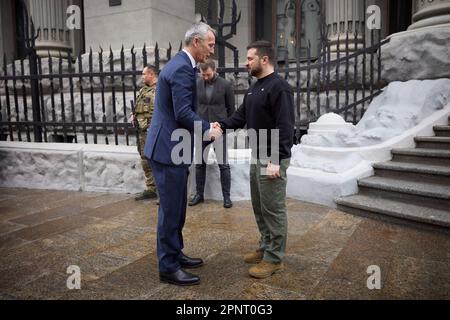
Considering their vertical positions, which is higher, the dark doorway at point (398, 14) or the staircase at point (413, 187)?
the dark doorway at point (398, 14)

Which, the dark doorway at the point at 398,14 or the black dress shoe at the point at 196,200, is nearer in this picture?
the black dress shoe at the point at 196,200

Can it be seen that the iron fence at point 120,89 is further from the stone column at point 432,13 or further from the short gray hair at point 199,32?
the short gray hair at point 199,32

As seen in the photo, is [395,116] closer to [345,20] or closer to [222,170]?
[222,170]

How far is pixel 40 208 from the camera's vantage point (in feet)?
17.5

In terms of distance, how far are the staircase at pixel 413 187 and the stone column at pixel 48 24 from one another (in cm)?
848

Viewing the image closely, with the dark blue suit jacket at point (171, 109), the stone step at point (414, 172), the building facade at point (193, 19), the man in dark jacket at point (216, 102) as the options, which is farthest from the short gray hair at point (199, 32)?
the building facade at point (193, 19)

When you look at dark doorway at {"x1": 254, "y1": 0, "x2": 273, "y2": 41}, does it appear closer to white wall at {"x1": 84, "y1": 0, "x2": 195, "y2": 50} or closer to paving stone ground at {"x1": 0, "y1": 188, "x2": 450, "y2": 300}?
white wall at {"x1": 84, "y1": 0, "x2": 195, "y2": 50}

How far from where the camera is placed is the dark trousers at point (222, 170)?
17.2 ft

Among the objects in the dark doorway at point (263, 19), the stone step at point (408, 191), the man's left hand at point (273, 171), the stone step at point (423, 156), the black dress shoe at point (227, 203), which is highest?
the dark doorway at point (263, 19)

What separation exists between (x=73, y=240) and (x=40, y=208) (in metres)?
1.70

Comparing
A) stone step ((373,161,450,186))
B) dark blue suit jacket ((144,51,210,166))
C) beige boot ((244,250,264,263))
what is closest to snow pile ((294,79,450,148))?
stone step ((373,161,450,186))

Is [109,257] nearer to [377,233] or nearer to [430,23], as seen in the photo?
[377,233]
